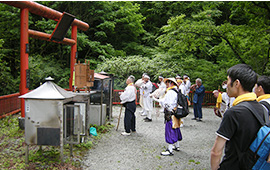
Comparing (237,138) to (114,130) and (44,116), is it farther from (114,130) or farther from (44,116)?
(114,130)

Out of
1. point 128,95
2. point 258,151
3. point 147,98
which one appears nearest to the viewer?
point 258,151

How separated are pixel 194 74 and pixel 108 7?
9074 millimetres

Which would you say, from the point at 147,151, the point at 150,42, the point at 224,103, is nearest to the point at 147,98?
the point at 224,103

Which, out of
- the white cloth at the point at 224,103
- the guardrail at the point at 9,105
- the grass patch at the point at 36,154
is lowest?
the grass patch at the point at 36,154

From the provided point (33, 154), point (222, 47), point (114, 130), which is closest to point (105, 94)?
point (114, 130)

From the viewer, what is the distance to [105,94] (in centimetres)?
914

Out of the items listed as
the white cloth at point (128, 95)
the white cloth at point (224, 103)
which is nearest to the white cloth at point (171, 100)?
the white cloth at point (128, 95)

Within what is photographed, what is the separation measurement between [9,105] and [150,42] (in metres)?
14.7

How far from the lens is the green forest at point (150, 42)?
1037 cm

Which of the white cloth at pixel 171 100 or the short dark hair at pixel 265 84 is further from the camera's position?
the white cloth at pixel 171 100

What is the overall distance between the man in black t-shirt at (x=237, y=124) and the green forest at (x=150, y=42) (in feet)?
28.3

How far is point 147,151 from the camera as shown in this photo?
606cm

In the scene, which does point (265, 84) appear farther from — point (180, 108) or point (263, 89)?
point (180, 108)

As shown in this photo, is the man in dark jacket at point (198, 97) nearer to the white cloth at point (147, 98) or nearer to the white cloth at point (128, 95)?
the white cloth at point (147, 98)
